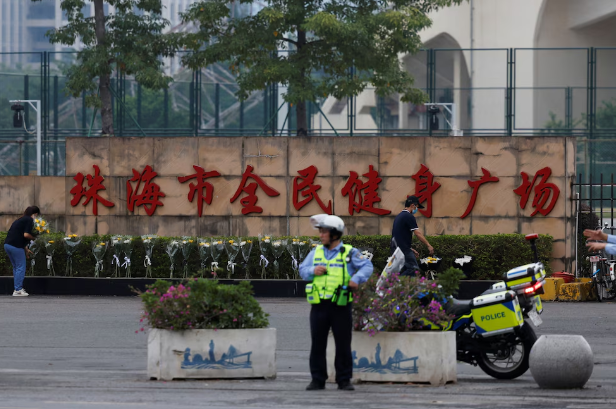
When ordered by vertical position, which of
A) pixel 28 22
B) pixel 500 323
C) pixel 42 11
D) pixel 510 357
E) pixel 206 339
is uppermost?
pixel 42 11

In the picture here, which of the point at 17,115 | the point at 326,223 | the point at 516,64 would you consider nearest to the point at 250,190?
the point at 17,115

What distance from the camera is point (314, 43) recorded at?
2909cm

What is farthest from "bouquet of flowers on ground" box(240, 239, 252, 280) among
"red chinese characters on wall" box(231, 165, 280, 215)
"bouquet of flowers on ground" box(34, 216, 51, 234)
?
"bouquet of flowers on ground" box(34, 216, 51, 234)

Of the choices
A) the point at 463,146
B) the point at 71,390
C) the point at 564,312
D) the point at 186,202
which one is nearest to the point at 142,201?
the point at 186,202

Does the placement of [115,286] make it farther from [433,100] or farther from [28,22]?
[28,22]

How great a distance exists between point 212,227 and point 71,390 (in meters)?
13.3

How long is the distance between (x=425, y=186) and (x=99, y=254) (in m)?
6.87

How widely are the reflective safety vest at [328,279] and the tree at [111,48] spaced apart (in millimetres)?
19756

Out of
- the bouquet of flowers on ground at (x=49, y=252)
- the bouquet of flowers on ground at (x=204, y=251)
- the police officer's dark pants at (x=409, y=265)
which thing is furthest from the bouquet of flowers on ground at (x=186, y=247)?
the police officer's dark pants at (x=409, y=265)

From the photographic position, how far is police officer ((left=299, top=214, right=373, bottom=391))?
10.1 m

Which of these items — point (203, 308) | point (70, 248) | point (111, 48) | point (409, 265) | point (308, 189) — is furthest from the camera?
point (111, 48)

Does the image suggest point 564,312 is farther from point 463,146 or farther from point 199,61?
point 199,61

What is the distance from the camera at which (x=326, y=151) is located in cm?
2316

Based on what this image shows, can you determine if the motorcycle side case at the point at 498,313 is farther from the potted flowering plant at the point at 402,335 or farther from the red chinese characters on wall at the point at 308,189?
the red chinese characters on wall at the point at 308,189
